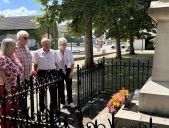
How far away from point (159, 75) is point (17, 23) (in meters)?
59.5

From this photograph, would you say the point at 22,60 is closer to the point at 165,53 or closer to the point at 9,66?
the point at 9,66

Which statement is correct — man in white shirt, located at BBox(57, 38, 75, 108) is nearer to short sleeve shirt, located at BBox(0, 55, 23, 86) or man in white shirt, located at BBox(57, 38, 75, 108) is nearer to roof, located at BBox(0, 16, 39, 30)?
short sleeve shirt, located at BBox(0, 55, 23, 86)

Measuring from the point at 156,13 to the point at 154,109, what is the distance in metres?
1.56

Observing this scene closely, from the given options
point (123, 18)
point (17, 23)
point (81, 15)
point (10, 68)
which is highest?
point (17, 23)

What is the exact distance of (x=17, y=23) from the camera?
200 feet

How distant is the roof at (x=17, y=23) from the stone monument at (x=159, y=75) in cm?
5326

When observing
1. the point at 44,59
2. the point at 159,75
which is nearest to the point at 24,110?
the point at 44,59

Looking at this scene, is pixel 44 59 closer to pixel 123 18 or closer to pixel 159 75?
pixel 159 75

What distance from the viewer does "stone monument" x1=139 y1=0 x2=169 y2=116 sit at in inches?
171

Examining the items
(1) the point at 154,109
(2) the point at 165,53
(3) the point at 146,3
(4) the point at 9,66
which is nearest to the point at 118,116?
(1) the point at 154,109

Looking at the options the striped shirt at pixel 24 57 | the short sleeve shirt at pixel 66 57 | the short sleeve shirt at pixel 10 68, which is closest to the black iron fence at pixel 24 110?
the short sleeve shirt at pixel 10 68

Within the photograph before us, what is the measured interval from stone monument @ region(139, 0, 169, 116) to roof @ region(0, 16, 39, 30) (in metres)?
53.3

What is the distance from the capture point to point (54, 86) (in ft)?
17.2

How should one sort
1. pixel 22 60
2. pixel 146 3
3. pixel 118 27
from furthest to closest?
1. pixel 118 27
2. pixel 146 3
3. pixel 22 60
